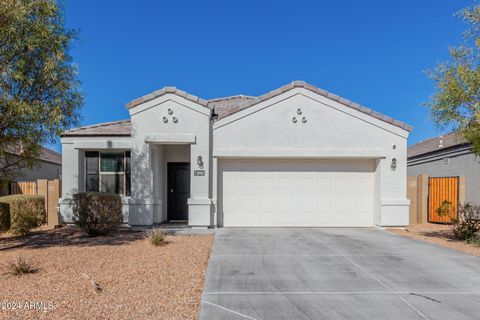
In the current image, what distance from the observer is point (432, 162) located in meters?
20.7

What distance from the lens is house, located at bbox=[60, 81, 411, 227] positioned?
1145 centimetres

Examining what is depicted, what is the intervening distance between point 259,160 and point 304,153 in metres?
1.66

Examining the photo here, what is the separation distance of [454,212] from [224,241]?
9.55m

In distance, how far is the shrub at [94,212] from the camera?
9859mm

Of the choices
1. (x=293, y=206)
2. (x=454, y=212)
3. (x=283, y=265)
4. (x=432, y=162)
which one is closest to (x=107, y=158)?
(x=293, y=206)

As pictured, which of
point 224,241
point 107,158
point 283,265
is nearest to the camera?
point 283,265

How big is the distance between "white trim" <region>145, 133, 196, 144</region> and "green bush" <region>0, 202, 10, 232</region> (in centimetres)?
540

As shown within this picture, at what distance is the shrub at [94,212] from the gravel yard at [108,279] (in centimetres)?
55

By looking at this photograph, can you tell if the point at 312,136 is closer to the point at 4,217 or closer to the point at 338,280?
the point at 338,280

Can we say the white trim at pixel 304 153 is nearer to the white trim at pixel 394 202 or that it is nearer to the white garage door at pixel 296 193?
the white garage door at pixel 296 193

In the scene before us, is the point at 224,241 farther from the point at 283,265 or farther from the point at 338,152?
the point at 338,152

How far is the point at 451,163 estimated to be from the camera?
739 inches

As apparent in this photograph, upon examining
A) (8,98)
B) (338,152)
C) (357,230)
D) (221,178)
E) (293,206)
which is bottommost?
(357,230)

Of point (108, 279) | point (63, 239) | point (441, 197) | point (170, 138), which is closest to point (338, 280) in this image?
point (108, 279)
